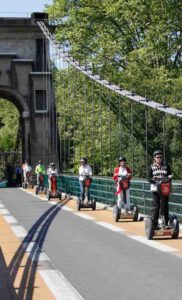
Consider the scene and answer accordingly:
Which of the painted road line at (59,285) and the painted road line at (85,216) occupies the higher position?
the painted road line at (85,216)

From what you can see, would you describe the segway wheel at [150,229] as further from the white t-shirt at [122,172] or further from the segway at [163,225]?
the white t-shirt at [122,172]

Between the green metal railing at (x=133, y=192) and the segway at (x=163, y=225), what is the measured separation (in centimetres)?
223

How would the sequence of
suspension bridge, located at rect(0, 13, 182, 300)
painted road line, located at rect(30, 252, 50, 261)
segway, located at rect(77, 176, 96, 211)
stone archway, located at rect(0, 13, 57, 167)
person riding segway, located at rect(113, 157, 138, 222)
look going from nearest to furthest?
suspension bridge, located at rect(0, 13, 182, 300)
painted road line, located at rect(30, 252, 50, 261)
person riding segway, located at rect(113, 157, 138, 222)
segway, located at rect(77, 176, 96, 211)
stone archway, located at rect(0, 13, 57, 167)

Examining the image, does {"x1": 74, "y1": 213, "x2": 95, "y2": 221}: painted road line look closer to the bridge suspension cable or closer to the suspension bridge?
the suspension bridge

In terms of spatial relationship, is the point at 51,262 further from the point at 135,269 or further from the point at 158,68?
the point at 158,68

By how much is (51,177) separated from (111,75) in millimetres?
7353

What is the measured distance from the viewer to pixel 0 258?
9359 millimetres

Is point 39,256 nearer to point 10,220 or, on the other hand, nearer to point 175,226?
point 175,226

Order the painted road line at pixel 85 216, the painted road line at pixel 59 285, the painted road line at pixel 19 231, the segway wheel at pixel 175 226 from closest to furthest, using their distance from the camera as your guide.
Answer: the painted road line at pixel 59 285 → the segway wheel at pixel 175 226 → the painted road line at pixel 19 231 → the painted road line at pixel 85 216

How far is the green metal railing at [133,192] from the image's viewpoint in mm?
13960

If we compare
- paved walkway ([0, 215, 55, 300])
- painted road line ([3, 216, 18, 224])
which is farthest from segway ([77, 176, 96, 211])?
paved walkway ([0, 215, 55, 300])

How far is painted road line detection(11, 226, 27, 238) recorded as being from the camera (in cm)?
1249

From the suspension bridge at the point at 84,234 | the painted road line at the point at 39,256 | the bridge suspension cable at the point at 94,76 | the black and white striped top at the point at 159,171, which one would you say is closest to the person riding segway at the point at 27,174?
the suspension bridge at the point at 84,234

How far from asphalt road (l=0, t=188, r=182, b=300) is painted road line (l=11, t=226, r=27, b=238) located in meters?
0.18
